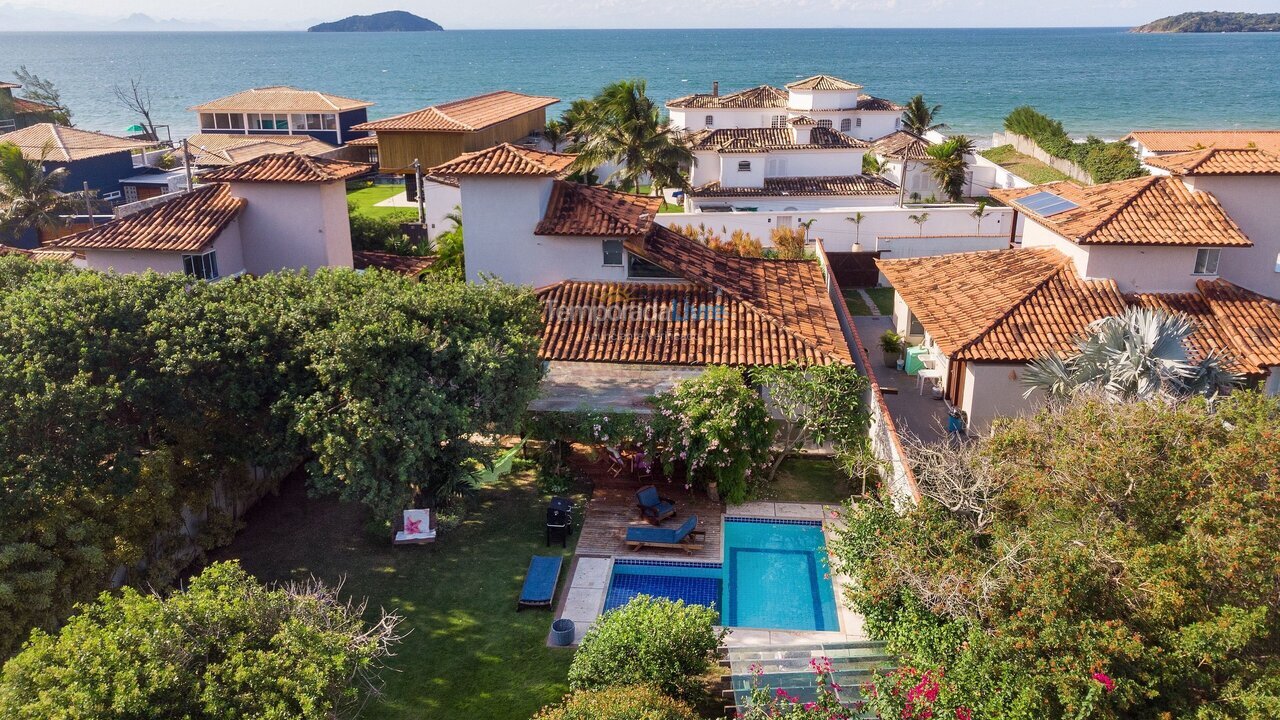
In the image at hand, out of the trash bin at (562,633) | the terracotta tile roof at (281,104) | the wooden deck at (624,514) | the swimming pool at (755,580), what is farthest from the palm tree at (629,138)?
the terracotta tile roof at (281,104)

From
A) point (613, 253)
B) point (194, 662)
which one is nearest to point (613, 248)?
point (613, 253)

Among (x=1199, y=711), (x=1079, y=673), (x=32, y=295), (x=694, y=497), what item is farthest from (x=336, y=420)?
(x=1199, y=711)

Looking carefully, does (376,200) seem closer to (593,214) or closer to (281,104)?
(281,104)

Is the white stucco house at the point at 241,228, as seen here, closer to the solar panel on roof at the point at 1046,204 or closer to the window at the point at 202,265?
the window at the point at 202,265

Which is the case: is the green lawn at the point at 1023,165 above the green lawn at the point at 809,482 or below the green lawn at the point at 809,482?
above

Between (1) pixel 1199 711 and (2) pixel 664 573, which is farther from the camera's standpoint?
(2) pixel 664 573

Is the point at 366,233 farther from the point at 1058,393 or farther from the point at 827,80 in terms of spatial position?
the point at 827,80

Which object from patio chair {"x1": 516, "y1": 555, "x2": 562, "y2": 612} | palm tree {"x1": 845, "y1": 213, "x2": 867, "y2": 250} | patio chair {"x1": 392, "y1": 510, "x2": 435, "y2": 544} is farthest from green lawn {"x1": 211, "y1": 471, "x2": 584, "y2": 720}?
palm tree {"x1": 845, "y1": 213, "x2": 867, "y2": 250}
